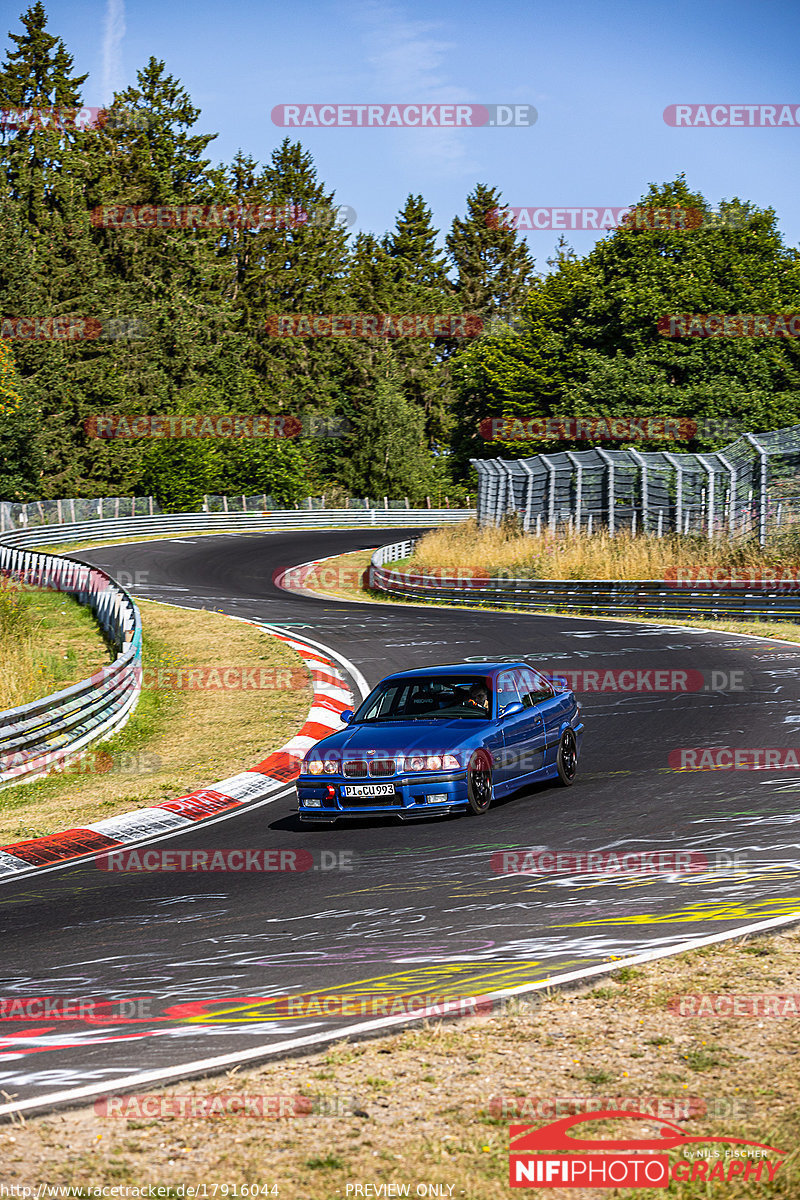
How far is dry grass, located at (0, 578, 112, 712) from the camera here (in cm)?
1880

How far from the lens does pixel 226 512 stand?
222 feet

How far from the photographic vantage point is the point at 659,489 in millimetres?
33094

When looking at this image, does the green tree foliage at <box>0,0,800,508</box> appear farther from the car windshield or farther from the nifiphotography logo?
the nifiphotography logo

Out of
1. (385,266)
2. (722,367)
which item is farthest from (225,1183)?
(385,266)

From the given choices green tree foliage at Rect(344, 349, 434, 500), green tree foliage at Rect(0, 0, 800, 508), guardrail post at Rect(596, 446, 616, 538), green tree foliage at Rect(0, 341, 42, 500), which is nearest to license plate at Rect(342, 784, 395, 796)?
guardrail post at Rect(596, 446, 616, 538)

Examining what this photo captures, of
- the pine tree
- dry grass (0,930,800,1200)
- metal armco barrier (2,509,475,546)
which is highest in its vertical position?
the pine tree

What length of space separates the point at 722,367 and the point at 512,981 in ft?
155

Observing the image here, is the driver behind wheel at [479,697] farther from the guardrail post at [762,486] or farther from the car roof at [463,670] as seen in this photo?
the guardrail post at [762,486]

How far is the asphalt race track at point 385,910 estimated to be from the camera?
5734mm

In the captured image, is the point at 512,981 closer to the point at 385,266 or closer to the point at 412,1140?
the point at 412,1140

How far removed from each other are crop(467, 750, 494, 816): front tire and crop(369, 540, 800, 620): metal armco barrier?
15622 millimetres

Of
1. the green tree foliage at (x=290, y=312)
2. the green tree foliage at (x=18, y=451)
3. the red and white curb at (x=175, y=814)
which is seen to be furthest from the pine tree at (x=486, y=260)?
the red and white curb at (x=175, y=814)

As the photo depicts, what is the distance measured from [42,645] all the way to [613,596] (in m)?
12.8

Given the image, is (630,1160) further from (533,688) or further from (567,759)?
(533,688)
